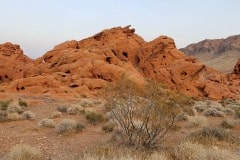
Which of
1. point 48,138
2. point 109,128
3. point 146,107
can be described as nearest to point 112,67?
point 109,128

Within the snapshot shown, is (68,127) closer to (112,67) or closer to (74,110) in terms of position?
(74,110)

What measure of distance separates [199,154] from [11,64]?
36.5 m

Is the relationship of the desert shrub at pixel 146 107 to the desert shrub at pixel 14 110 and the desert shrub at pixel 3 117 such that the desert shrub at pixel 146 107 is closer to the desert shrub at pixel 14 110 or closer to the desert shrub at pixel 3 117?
the desert shrub at pixel 3 117

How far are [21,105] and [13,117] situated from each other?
211 inches

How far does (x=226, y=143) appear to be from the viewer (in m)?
10.4

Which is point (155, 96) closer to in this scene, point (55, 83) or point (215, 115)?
point (215, 115)

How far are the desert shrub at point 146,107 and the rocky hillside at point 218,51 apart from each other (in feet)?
325

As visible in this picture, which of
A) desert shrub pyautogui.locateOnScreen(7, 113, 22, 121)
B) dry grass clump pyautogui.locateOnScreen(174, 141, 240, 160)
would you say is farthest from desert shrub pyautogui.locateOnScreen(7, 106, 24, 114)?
dry grass clump pyautogui.locateOnScreen(174, 141, 240, 160)

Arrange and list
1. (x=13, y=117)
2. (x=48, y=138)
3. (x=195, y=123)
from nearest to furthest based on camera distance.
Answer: (x=48, y=138) < (x=195, y=123) < (x=13, y=117)

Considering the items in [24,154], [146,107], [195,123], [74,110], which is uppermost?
[146,107]

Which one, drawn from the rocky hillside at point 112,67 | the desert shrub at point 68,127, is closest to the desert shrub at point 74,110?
the desert shrub at point 68,127

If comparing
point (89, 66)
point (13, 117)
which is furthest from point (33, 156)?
point (89, 66)

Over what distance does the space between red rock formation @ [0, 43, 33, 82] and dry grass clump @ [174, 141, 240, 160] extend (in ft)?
107

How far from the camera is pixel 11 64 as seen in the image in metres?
41.0
